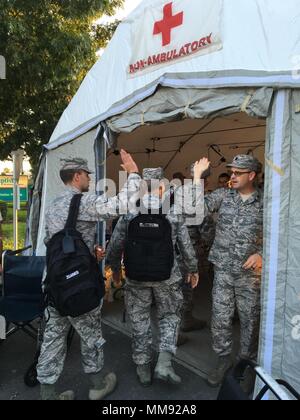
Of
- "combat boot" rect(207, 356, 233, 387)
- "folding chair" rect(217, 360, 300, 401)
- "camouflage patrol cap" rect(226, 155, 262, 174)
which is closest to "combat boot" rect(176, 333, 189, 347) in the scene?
"combat boot" rect(207, 356, 233, 387)

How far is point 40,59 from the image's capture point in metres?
8.18

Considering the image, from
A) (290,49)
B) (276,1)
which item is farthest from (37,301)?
(276,1)

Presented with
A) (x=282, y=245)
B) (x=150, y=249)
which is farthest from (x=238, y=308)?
(x=150, y=249)

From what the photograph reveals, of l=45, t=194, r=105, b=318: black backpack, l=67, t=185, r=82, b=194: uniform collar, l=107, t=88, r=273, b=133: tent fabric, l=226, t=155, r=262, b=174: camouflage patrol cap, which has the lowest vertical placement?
l=45, t=194, r=105, b=318: black backpack

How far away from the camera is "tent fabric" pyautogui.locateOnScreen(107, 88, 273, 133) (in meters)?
2.99

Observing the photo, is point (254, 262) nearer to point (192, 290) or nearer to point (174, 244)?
point (174, 244)

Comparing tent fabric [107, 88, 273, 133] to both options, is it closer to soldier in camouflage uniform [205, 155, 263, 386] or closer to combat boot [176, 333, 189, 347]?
soldier in camouflage uniform [205, 155, 263, 386]

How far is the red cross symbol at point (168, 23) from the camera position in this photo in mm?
4008

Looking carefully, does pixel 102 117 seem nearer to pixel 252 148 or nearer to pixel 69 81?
pixel 252 148

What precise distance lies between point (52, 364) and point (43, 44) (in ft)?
23.8

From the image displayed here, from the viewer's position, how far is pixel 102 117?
14.9 ft

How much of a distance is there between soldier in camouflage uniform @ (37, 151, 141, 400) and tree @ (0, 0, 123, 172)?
5.86 meters

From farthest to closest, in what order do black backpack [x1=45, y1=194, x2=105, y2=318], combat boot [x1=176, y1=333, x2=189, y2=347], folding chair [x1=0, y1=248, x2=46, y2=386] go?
combat boot [x1=176, y1=333, x2=189, y2=347] → folding chair [x1=0, y1=248, x2=46, y2=386] → black backpack [x1=45, y1=194, x2=105, y2=318]
